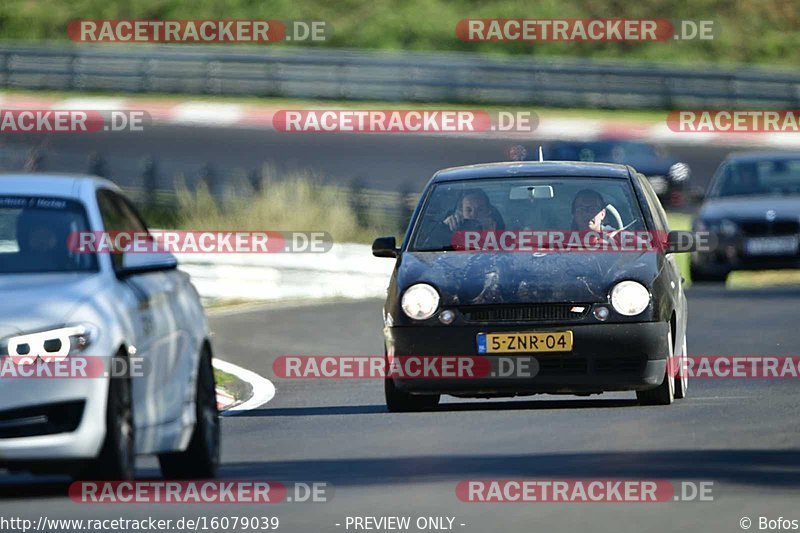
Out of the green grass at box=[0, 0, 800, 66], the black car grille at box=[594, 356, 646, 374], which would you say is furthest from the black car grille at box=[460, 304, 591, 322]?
the green grass at box=[0, 0, 800, 66]

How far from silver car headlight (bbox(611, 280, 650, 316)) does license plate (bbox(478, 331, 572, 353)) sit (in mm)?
337

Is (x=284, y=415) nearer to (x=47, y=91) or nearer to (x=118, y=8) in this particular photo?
(x=47, y=91)

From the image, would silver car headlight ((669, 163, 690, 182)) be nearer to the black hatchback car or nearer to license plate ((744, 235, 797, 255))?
license plate ((744, 235, 797, 255))

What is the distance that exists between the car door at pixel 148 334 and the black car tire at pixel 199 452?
42 cm

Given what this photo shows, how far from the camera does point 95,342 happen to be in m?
9.05

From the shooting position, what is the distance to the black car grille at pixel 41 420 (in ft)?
29.5

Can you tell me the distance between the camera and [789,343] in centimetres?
1823

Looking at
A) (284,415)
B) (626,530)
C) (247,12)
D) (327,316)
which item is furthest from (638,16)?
(626,530)

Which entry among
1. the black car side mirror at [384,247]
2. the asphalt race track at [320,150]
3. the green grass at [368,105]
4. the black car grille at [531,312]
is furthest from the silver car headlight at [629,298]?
the green grass at [368,105]

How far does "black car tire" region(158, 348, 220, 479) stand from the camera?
34.1 ft

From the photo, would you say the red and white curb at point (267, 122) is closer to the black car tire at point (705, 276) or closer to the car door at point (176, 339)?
the black car tire at point (705, 276)

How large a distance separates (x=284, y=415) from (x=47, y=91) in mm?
33950

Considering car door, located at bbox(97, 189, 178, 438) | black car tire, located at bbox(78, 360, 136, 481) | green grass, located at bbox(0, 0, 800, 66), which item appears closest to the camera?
black car tire, located at bbox(78, 360, 136, 481)

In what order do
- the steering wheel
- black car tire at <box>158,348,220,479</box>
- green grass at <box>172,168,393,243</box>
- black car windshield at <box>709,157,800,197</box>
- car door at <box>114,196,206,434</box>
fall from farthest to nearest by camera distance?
green grass at <box>172,168,393,243</box> → black car windshield at <box>709,157,800,197</box> → the steering wheel → black car tire at <box>158,348,220,479</box> → car door at <box>114,196,206,434</box>
